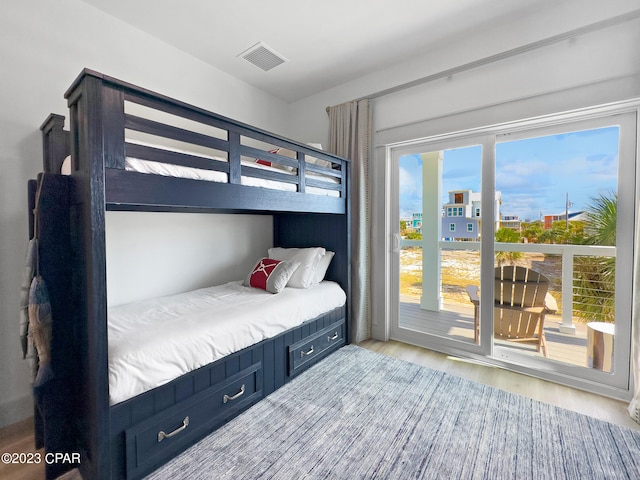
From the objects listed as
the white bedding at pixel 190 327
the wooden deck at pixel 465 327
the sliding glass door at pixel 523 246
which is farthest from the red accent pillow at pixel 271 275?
the wooden deck at pixel 465 327

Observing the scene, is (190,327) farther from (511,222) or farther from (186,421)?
(511,222)

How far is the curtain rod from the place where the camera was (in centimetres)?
178

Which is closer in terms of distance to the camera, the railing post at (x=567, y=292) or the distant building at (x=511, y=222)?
the railing post at (x=567, y=292)

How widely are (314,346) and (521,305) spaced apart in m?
1.72

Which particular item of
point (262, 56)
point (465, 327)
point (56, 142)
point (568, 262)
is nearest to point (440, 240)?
point (465, 327)

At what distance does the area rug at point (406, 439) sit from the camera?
1.33 metres

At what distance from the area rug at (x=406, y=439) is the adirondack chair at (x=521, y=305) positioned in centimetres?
60

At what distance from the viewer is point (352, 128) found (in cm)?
288

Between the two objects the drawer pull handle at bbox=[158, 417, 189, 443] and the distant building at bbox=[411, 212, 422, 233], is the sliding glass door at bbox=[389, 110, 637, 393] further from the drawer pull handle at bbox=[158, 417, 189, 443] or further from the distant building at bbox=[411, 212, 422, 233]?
the drawer pull handle at bbox=[158, 417, 189, 443]

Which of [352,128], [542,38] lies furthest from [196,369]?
[542,38]

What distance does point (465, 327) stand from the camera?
2609 mm

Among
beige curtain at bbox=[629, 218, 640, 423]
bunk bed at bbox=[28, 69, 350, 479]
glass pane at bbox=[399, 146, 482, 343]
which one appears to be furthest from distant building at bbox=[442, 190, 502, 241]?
bunk bed at bbox=[28, 69, 350, 479]

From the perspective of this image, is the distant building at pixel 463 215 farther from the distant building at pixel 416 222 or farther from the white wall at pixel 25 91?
the white wall at pixel 25 91

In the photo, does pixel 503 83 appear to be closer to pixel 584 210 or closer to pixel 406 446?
pixel 584 210
